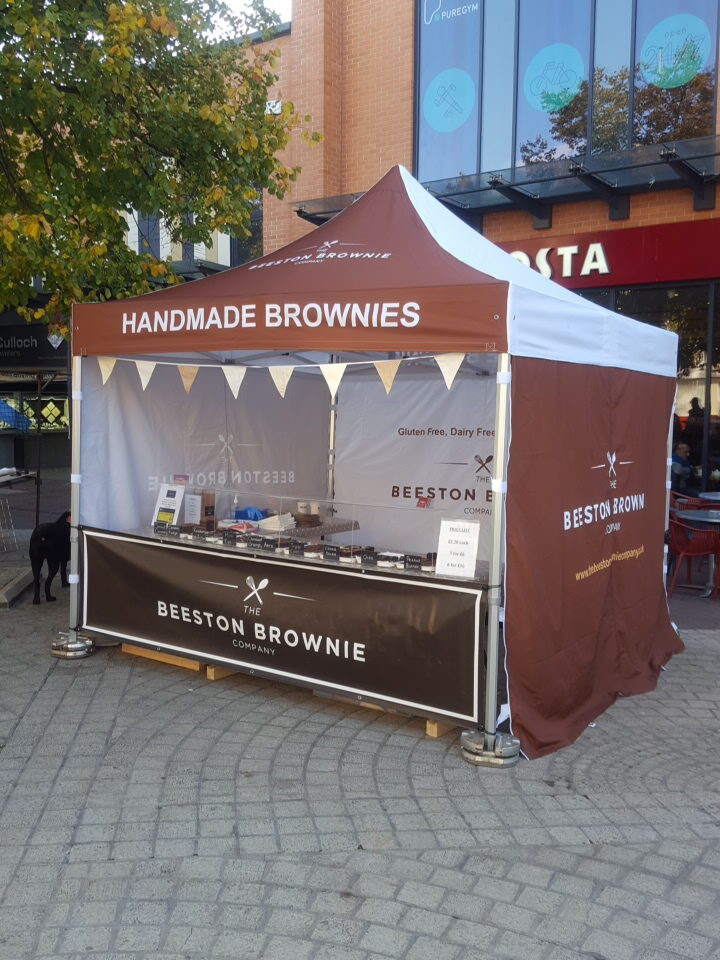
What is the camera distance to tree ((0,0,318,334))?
729cm

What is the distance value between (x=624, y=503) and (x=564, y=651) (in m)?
1.44

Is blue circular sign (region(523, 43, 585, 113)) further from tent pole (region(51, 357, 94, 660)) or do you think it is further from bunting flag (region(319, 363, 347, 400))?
tent pole (region(51, 357, 94, 660))

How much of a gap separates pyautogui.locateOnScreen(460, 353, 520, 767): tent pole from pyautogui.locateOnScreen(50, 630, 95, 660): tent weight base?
3266mm

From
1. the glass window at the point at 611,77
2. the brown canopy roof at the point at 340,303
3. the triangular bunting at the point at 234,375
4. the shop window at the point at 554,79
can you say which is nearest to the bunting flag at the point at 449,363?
the brown canopy roof at the point at 340,303

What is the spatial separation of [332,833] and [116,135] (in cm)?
671

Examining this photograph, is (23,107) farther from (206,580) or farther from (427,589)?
(427,589)

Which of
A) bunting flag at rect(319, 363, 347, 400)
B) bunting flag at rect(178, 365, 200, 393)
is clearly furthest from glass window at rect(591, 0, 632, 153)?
bunting flag at rect(319, 363, 347, 400)

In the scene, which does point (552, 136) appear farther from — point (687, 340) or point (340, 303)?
point (340, 303)

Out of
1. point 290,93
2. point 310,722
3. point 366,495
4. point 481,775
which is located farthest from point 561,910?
point 290,93

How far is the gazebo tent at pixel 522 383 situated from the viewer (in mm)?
4594

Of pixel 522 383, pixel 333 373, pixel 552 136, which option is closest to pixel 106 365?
pixel 333 373

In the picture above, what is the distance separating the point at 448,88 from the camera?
12.4 metres

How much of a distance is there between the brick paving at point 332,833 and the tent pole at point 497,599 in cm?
12

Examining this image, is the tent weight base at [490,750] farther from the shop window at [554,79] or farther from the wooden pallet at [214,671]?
the shop window at [554,79]
